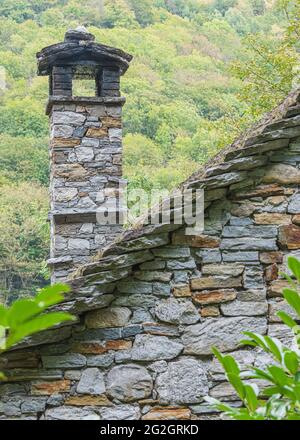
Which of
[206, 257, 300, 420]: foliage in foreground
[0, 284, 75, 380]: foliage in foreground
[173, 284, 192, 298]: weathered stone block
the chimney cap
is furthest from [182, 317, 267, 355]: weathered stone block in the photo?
the chimney cap

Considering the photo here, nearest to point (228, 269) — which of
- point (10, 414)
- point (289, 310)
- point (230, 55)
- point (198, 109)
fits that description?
point (289, 310)

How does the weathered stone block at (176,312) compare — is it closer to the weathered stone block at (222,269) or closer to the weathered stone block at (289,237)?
the weathered stone block at (222,269)

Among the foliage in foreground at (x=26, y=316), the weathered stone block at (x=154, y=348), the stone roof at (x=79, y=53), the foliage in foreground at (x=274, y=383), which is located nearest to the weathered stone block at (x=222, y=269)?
the weathered stone block at (x=154, y=348)

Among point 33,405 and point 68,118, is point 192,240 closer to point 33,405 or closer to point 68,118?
point 33,405

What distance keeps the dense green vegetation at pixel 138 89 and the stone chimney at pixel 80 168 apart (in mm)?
20312

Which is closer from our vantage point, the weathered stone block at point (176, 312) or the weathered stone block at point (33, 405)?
the weathered stone block at point (33, 405)

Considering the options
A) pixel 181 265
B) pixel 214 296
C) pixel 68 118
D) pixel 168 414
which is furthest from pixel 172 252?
pixel 68 118

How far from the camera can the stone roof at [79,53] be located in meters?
8.12

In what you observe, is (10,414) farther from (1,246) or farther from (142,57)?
(142,57)

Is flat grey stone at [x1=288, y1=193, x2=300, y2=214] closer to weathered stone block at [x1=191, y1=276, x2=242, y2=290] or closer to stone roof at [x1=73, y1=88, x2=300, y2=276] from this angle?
stone roof at [x1=73, y1=88, x2=300, y2=276]

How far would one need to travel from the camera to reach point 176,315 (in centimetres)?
358

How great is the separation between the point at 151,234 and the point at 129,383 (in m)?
0.66

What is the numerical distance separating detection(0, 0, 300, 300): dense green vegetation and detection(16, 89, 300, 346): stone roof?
24.4m

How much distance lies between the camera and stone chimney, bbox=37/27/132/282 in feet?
25.0
